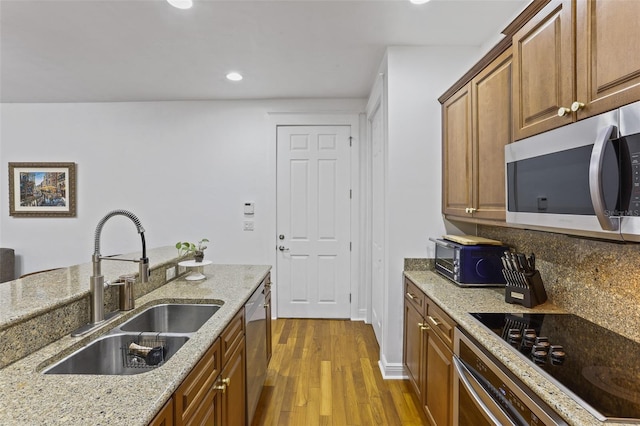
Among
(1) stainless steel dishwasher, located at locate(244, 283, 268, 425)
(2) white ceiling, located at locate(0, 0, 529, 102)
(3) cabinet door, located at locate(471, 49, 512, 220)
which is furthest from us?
(2) white ceiling, located at locate(0, 0, 529, 102)

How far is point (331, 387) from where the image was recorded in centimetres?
261

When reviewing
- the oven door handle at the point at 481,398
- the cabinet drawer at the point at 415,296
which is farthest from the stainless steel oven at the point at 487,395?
the cabinet drawer at the point at 415,296

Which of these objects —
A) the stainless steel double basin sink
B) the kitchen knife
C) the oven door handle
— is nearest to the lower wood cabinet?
the stainless steel double basin sink

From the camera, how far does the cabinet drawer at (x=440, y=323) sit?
169cm

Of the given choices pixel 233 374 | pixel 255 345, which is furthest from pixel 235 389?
pixel 255 345

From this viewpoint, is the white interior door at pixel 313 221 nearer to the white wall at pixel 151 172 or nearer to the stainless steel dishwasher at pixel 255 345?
the white wall at pixel 151 172

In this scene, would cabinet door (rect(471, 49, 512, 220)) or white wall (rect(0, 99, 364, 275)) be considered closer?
cabinet door (rect(471, 49, 512, 220))

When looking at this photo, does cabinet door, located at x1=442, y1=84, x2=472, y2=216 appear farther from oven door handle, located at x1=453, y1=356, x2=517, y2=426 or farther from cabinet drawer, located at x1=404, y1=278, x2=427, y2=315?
oven door handle, located at x1=453, y1=356, x2=517, y2=426

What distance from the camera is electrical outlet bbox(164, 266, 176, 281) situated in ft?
7.44

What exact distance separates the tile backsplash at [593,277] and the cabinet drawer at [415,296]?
0.69m

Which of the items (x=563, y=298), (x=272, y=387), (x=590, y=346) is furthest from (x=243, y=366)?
(x=563, y=298)

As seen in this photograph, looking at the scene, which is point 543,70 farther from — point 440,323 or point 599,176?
point 440,323

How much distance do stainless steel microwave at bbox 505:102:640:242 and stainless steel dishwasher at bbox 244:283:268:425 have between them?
155 centimetres

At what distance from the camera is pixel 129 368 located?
141 cm
